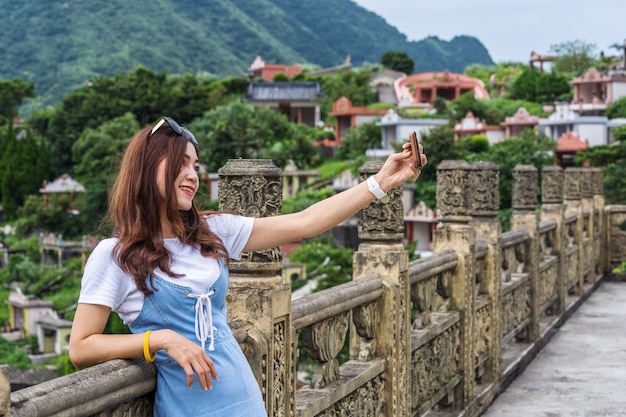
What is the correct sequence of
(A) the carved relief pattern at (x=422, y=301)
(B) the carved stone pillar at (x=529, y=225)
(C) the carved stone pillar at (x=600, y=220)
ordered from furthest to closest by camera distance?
1. (C) the carved stone pillar at (x=600, y=220)
2. (B) the carved stone pillar at (x=529, y=225)
3. (A) the carved relief pattern at (x=422, y=301)

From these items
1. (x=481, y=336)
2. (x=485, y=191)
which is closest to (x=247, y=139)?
(x=485, y=191)

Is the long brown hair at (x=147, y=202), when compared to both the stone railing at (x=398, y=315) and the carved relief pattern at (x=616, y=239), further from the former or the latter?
the carved relief pattern at (x=616, y=239)

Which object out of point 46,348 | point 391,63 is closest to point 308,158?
point 46,348

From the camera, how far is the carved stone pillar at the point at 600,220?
12320 millimetres

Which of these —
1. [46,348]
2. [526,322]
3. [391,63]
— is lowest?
[46,348]

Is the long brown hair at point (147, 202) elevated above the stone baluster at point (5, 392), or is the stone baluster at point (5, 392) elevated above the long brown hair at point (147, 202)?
the long brown hair at point (147, 202)

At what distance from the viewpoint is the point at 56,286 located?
5138 cm

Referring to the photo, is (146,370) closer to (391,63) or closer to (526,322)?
(526,322)

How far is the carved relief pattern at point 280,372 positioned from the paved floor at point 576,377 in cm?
316

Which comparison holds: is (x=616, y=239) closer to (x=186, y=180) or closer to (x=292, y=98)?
(x=186, y=180)

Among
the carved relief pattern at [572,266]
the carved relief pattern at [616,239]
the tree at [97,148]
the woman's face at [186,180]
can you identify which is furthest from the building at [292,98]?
the woman's face at [186,180]

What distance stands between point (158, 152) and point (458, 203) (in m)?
3.93

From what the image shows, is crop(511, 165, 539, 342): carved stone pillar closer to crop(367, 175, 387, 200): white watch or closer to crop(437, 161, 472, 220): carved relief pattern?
crop(437, 161, 472, 220): carved relief pattern

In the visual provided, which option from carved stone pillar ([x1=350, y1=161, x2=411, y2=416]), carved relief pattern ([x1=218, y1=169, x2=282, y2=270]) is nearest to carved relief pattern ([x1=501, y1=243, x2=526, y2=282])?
carved stone pillar ([x1=350, y1=161, x2=411, y2=416])
